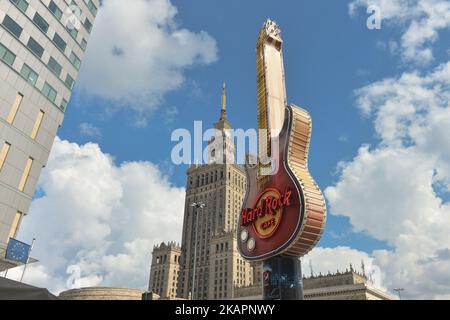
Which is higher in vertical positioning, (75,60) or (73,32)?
(73,32)

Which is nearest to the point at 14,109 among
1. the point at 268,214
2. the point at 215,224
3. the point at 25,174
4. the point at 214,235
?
the point at 25,174

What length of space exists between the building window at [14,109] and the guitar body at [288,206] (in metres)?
26.8

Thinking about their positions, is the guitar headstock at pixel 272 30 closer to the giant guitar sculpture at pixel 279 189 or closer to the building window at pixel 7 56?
the giant guitar sculpture at pixel 279 189

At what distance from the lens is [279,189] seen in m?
40.3

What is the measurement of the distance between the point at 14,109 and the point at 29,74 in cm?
420

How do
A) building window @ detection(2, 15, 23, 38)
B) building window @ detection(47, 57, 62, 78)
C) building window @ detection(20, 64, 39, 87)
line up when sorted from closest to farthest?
building window @ detection(2, 15, 23, 38) < building window @ detection(20, 64, 39, 87) < building window @ detection(47, 57, 62, 78)

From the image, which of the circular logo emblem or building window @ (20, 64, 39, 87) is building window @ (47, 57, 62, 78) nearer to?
building window @ (20, 64, 39, 87)

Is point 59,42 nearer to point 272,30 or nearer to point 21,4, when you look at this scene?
point 21,4

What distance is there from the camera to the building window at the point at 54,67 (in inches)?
1633

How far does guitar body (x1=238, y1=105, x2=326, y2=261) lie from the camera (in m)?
36.8
